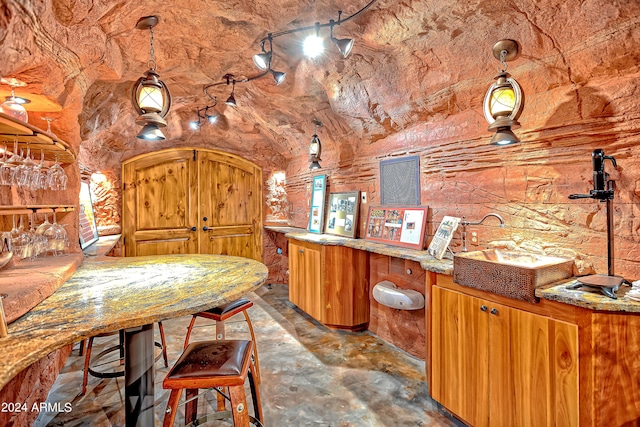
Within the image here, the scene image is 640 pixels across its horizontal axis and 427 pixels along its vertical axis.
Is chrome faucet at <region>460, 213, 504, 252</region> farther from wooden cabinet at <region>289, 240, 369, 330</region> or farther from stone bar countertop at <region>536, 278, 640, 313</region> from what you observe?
wooden cabinet at <region>289, 240, 369, 330</region>

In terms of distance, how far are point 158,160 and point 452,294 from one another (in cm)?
435

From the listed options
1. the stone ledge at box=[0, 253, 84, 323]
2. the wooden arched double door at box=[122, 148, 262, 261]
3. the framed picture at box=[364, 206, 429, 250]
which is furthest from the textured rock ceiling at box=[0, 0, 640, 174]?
the stone ledge at box=[0, 253, 84, 323]

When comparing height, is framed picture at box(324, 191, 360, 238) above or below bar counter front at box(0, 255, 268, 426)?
above

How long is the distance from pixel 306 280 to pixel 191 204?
230 centimetres

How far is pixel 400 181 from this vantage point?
317 centimetres

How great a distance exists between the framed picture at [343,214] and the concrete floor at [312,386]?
45.2 inches

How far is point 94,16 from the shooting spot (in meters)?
1.70

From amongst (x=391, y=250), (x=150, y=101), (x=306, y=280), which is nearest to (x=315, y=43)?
(x=150, y=101)

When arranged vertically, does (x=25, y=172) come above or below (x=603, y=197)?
above

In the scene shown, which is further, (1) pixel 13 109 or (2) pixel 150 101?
(2) pixel 150 101

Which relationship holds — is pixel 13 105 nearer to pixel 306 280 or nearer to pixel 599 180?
pixel 306 280

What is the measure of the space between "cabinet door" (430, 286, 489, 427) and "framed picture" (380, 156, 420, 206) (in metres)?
1.16

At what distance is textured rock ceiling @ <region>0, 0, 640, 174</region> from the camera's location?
1634 millimetres

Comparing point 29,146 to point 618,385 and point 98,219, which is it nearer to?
point 98,219
